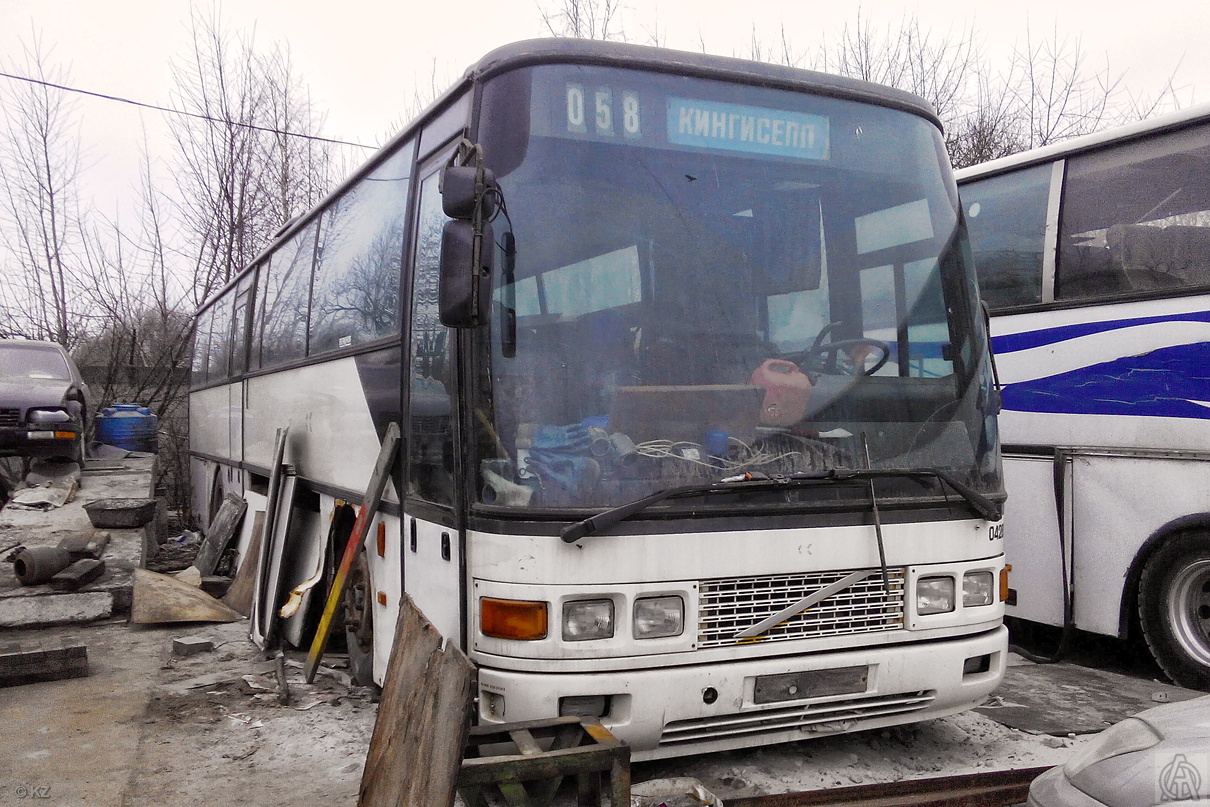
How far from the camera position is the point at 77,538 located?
9219mm

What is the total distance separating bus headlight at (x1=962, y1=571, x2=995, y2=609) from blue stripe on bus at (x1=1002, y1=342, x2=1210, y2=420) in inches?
88.6

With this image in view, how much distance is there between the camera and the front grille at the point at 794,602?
147 inches

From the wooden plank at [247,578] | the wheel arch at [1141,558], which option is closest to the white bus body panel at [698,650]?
the wheel arch at [1141,558]

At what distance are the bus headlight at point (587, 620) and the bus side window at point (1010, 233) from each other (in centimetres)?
440

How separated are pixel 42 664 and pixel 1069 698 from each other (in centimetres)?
622

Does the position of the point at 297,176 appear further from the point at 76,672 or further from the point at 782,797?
the point at 782,797

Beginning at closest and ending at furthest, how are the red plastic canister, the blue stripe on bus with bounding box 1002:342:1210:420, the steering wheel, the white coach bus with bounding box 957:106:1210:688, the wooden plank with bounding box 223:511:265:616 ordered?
the red plastic canister, the steering wheel, the blue stripe on bus with bounding box 1002:342:1210:420, the white coach bus with bounding box 957:106:1210:688, the wooden plank with bounding box 223:511:265:616

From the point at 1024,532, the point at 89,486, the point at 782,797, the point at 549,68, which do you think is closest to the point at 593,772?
the point at 782,797

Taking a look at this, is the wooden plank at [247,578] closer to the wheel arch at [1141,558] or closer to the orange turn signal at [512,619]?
the orange turn signal at [512,619]

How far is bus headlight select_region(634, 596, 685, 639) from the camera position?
12.0 ft

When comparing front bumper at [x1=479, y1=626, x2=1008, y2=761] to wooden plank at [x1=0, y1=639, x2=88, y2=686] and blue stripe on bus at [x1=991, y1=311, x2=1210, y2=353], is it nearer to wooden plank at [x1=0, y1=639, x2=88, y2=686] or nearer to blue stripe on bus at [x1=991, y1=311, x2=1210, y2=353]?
blue stripe on bus at [x1=991, y1=311, x2=1210, y2=353]

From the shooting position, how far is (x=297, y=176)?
853 inches

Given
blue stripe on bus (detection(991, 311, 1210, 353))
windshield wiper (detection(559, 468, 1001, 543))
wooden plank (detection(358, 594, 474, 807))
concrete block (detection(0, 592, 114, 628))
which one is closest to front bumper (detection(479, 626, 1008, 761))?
wooden plank (detection(358, 594, 474, 807))

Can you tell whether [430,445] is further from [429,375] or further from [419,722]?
[419,722]
